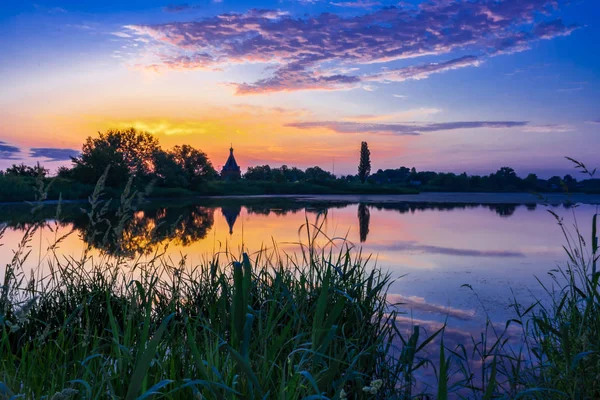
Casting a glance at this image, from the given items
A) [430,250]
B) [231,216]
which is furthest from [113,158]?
[430,250]

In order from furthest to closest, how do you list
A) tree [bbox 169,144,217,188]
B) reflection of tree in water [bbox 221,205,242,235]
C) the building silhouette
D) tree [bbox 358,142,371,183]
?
the building silhouette → tree [bbox 358,142,371,183] → tree [bbox 169,144,217,188] → reflection of tree in water [bbox 221,205,242,235]

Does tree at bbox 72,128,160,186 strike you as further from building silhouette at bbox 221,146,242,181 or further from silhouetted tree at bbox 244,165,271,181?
building silhouette at bbox 221,146,242,181

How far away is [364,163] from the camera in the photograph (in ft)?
268

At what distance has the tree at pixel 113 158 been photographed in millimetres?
37438

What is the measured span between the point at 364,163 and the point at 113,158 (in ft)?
206

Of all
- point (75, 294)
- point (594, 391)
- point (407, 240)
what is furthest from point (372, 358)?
point (407, 240)

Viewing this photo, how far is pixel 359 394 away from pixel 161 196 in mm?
45327

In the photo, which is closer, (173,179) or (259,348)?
(259,348)

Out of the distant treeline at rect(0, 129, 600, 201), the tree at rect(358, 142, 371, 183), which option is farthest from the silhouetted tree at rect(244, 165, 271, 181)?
the tree at rect(358, 142, 371, 183)

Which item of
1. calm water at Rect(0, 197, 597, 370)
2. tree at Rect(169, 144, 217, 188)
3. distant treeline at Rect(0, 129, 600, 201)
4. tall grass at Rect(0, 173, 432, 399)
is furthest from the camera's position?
tree at Rect(169, 144, 217, 188)

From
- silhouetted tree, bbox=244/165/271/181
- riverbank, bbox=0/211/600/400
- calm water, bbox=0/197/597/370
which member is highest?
silhouetted tree, bbox=244/165/271/181

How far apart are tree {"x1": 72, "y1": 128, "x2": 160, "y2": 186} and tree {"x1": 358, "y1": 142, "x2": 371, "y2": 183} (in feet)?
125

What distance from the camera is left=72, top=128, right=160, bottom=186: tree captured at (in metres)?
37.4

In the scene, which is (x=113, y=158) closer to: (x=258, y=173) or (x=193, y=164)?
(x=193, y=164)
